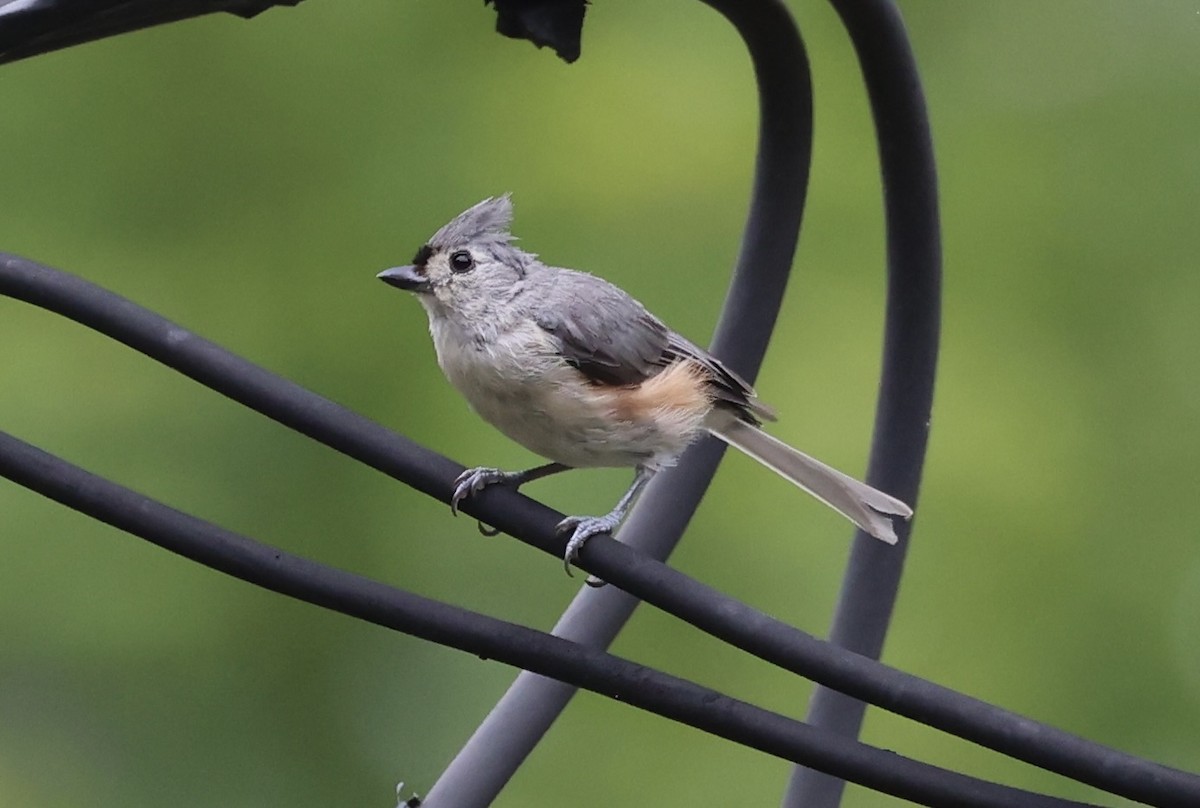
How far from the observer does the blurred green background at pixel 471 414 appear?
7.83 feet

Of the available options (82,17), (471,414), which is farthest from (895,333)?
(471,414)

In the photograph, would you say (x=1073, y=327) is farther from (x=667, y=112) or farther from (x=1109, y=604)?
(x=667, y=112)

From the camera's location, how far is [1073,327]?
103 inches

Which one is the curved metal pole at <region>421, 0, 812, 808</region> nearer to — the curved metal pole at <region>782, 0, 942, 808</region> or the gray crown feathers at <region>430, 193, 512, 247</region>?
the curved metal pole at <region>782, 0, 942, 808</region>

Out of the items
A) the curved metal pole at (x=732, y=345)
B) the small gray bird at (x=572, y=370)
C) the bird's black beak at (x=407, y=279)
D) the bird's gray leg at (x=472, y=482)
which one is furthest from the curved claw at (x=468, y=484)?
the bird's black beak at (x=407, y=279)

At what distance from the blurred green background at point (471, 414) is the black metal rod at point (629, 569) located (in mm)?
1306

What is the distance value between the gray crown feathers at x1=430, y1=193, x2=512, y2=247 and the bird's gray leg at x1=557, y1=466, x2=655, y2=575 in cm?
31

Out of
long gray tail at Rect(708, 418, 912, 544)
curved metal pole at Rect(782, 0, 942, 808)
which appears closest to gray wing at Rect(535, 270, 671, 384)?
long gray tail at Rect(708, 418, 912, 544)

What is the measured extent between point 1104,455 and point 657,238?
820 mm

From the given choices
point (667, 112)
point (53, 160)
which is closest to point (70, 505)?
point (53, 160)

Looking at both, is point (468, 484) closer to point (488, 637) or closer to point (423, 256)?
point (488, 637)

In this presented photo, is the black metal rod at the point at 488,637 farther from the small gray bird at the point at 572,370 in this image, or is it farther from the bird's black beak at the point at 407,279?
the bird's black beak at the point at 407,279

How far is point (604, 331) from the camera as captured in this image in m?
1.73

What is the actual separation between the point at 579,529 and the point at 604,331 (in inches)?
17.8
